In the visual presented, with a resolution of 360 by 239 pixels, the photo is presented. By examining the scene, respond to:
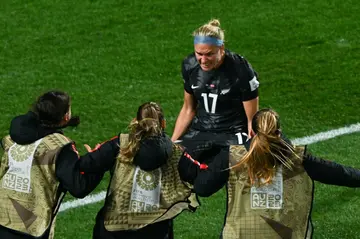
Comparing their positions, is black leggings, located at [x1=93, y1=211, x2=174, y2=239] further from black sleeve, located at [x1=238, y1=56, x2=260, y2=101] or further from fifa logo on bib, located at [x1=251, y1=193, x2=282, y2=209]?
black sleeve, located at [x1=238, y1=56, x2=260, y2=101]

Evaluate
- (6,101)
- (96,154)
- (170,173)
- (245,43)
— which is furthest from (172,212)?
(245,43)

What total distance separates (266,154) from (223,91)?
6.61 feet

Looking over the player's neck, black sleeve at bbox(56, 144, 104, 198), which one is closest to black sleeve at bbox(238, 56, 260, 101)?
the player's neck

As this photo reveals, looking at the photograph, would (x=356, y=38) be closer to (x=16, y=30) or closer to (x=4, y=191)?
(x=16, y=30)

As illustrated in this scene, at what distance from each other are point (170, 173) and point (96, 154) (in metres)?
0.56

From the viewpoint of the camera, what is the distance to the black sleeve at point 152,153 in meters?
6.64

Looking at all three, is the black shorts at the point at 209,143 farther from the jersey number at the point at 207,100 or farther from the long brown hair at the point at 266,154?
the long brown hair at the point at 266,154

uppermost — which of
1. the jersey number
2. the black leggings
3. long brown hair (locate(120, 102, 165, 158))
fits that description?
long brown hair (locate(120, 102, 165, 158))

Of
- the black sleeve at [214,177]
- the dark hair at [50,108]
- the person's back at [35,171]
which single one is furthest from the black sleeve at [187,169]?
the dark hair at [50,108]

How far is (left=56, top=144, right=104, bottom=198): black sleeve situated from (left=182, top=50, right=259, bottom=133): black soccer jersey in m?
1.93

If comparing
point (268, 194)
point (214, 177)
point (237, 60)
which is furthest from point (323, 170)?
point (237, 60)

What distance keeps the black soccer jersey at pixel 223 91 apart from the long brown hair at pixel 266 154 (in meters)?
1.83

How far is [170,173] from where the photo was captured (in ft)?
22.4

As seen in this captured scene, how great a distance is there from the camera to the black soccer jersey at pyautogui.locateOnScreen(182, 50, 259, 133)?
328 inches
